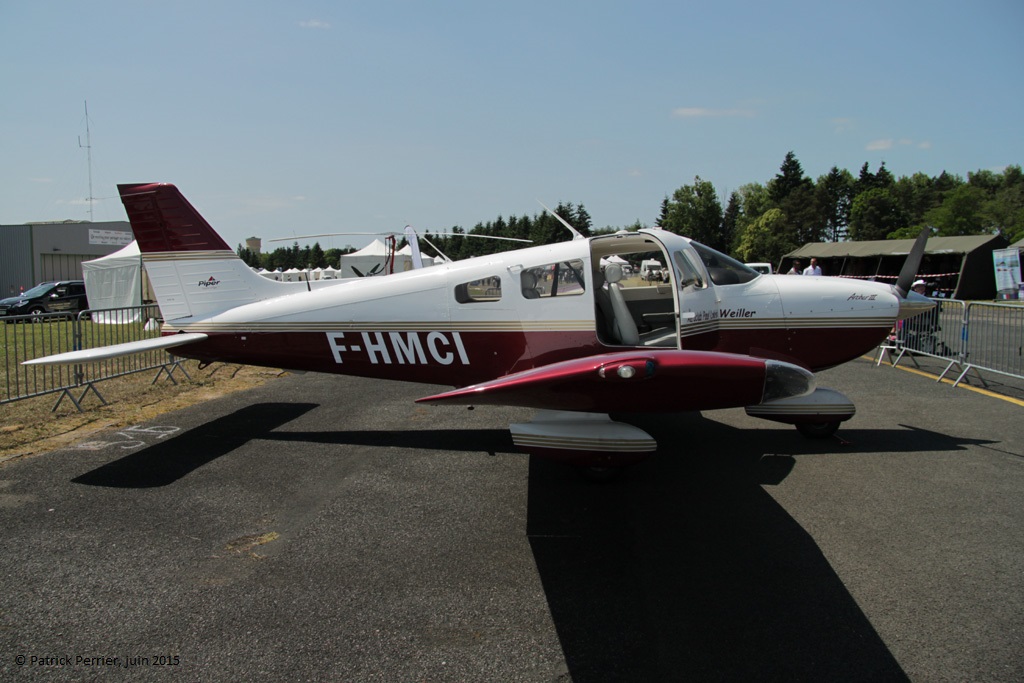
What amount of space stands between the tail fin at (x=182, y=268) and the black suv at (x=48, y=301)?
21.4 metres

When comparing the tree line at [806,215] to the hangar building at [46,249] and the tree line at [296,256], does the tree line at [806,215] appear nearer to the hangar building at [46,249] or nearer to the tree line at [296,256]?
the tree line at [296,256]

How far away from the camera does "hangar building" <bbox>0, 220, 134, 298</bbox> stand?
129 feet

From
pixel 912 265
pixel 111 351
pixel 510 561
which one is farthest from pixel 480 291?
pixel 912 265

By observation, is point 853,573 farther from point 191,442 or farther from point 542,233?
point 542,233

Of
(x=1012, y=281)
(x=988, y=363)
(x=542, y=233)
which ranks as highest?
(x=542, y=233)

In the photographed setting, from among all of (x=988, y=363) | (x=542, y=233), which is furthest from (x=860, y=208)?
(x=988, y=363)

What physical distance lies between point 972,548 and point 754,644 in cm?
201

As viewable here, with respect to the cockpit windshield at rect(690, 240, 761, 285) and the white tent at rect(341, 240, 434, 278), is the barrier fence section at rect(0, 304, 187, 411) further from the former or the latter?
the white tent at rect(341, 240, 434, 278)

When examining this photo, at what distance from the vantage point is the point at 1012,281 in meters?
25.1

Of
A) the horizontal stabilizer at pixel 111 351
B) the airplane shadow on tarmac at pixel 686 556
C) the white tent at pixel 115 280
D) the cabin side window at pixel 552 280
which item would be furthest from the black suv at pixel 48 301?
the cabin side window at pixel 552 280

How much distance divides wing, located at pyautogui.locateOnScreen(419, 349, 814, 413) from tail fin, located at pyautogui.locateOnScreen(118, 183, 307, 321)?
3.84 m

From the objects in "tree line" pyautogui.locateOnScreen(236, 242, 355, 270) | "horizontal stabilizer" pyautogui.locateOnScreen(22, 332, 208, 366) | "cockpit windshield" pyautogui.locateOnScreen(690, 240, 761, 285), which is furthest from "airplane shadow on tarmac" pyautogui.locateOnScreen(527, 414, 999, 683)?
"tree line" pyautogui.locateOnScreen(236, 242, 355, 270)

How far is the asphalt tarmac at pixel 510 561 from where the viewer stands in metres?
2.76

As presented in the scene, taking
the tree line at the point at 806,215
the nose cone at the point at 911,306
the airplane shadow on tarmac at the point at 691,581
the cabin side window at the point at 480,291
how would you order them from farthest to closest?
the tree line at the point at 806,215 < the nose cone at the point at 911,306 < the cabin side window at the point at 480,291 < the airplane shadow on tarmac at the point at 691,581
